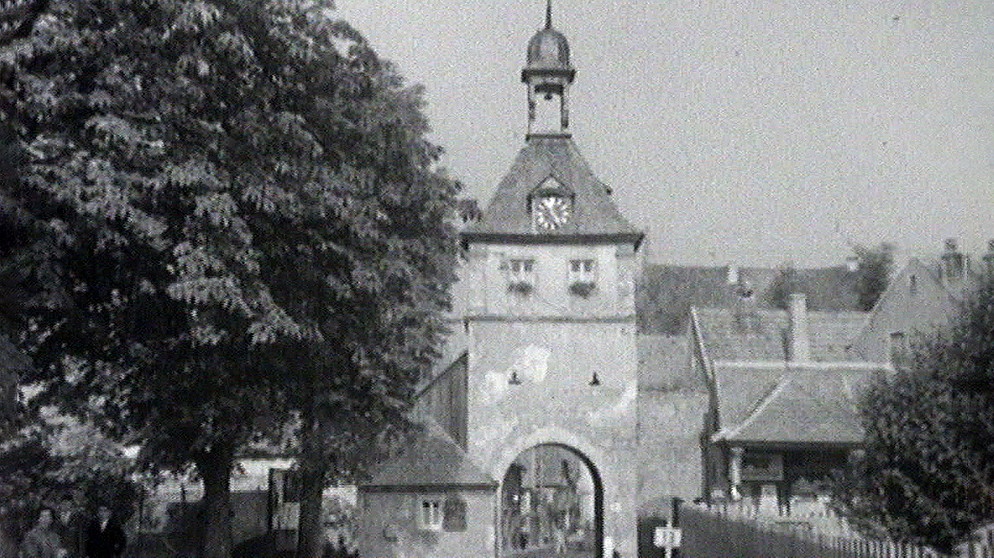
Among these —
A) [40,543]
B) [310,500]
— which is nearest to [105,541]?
[40,543]

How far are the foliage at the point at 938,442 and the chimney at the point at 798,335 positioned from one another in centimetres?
2269

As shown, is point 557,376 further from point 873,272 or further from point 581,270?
point 873,272

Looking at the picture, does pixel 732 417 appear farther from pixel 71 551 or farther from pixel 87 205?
pixel 87 205

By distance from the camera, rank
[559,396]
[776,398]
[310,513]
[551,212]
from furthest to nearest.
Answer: [776,398] < [551,212] < [559,396] < [310,513]

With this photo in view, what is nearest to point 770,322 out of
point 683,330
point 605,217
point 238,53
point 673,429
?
point 673,429

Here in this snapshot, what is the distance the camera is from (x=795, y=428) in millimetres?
42312

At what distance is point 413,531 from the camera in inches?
1475

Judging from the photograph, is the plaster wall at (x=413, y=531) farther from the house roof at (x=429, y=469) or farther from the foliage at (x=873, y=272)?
the foliage at (x=873, y=272)

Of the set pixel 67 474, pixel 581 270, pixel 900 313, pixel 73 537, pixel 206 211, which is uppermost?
pixel 900 313

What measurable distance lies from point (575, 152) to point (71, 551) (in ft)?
72.7

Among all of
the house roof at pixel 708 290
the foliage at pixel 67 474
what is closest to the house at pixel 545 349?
the foliage at pixel 67 474

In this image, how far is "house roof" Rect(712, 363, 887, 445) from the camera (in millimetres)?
41844

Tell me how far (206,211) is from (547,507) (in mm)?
59455

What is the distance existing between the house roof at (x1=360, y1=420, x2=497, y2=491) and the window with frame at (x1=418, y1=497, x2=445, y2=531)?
18.5 inches
